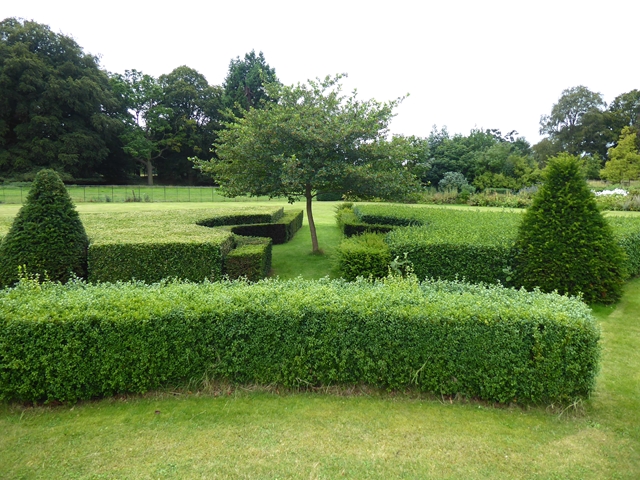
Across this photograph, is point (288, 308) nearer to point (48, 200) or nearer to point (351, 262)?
point (351, 262)

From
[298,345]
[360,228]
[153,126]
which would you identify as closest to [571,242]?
[298,345]

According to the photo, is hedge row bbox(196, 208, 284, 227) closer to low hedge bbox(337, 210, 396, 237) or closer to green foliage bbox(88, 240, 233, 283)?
low hedge bbox(337, 210, 396, 237)

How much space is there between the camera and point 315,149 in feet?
30.9

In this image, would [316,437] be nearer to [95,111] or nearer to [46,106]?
[46,106]

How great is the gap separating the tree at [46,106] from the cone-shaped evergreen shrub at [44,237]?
36329mm

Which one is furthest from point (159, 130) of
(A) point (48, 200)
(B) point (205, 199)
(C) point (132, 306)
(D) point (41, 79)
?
(C) point (132, 306)

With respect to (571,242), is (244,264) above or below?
below

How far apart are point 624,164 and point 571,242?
Result: 127ft

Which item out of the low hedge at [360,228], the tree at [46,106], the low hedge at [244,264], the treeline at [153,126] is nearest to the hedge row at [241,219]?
the low hedge at [360,228]

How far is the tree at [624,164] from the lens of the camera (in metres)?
35.3

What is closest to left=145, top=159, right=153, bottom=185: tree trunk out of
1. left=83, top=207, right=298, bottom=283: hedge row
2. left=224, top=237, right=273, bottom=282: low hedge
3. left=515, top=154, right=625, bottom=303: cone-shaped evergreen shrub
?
left=83, top=207, right=298, bottom=283: hedge row

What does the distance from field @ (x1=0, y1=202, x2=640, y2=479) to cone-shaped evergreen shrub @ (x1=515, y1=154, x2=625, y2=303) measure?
8.84 ft

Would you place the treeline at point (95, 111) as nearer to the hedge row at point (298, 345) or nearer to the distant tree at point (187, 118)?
the distant tree at point (187, 118)

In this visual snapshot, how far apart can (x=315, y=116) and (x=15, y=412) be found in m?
7.94
